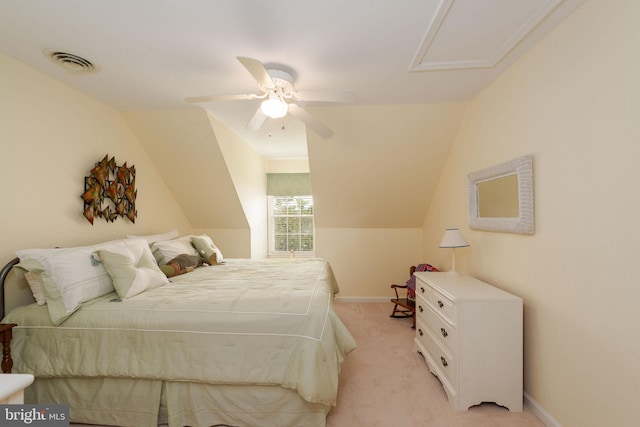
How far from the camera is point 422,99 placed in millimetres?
2799

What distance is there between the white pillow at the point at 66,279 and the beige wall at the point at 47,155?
0.40 metres

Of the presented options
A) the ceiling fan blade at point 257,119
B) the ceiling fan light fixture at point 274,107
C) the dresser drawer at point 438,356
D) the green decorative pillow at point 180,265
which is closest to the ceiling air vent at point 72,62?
the ceiling fan blade at point 257,119

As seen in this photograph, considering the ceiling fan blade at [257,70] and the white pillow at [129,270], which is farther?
the white pillow at [129,270]

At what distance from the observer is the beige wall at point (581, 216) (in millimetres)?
1325

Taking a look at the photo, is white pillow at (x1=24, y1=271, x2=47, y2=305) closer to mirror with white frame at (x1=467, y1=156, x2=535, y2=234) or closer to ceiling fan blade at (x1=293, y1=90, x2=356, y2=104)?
ceiling fan blade at (x1=293, y1=90, x2=356, y2=104)

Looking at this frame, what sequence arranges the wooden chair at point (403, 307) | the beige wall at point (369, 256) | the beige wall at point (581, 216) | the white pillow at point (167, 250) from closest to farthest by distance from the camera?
1. the beige wall at point (581, 216)
2. the white pillow at point (167, 250)
3. the wooden chair at point (403, 307)
4. the beige wall at point (369, 256)

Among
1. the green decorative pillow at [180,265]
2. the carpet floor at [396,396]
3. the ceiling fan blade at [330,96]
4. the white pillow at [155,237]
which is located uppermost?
the ceiling fan blade at [330,96]

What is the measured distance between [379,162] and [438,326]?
2.00 metres

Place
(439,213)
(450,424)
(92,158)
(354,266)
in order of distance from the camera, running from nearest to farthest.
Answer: (450,424), (92,158), (439,213), (354,266)

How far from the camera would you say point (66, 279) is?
187 cm

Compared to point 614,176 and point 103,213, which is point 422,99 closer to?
point 614,176

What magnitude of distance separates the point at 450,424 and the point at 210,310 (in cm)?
172

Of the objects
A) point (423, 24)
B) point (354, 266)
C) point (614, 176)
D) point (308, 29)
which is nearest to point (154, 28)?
point (308, 29)

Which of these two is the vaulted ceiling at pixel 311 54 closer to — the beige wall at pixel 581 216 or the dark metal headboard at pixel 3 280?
the beige wall at pixel 581 216
